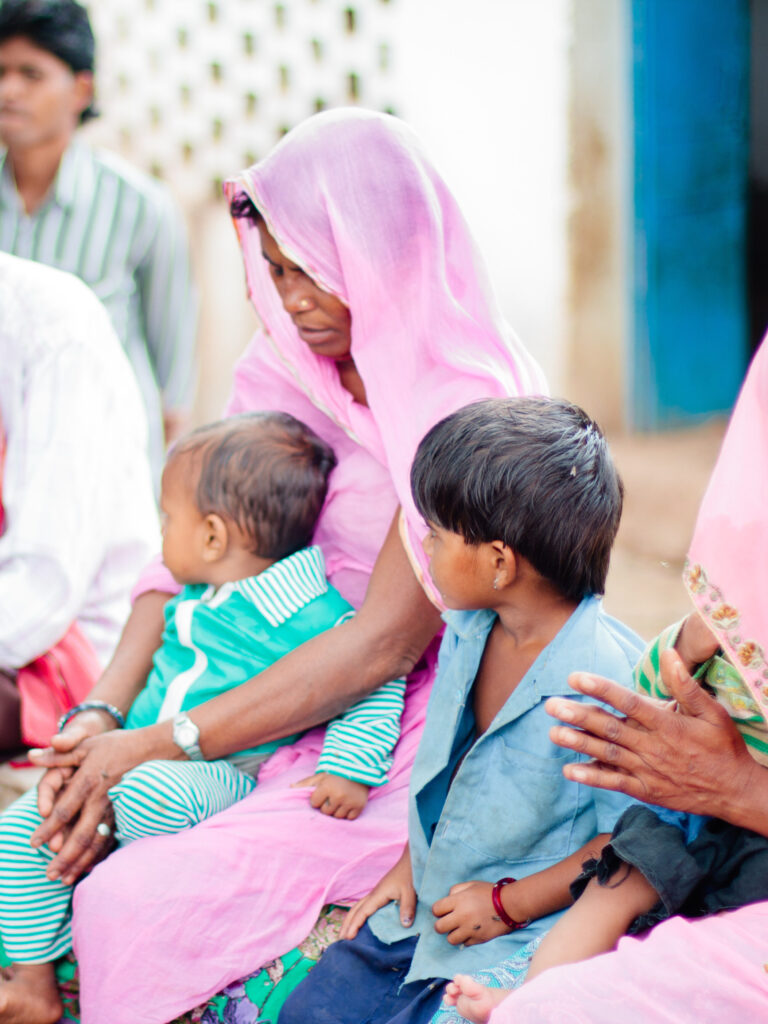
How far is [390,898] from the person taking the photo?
76.3 inches

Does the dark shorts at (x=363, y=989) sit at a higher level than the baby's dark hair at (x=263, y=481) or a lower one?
lower

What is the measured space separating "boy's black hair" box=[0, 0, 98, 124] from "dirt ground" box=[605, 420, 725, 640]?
2535mm

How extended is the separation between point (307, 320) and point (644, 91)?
6491 mm

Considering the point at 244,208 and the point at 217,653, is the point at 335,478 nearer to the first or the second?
the point at 217,653

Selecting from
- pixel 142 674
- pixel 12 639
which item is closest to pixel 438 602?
pixel 142 674

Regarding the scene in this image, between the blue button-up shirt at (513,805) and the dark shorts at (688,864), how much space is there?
0.13 meters

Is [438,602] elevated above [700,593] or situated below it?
below

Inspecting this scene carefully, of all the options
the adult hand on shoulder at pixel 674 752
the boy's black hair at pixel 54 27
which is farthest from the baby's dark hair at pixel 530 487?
the boy's black hair at pixel 54 27

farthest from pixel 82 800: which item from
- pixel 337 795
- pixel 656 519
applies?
pixel 656 519

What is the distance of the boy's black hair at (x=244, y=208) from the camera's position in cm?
237

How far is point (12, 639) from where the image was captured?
2600 mm

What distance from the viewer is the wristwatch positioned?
7.02 ft

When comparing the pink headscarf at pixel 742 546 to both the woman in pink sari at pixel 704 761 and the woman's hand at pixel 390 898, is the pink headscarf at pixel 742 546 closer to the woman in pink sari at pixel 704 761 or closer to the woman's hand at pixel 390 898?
the woman in pink sari at pixel 704 761

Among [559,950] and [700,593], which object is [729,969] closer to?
[559,950]
